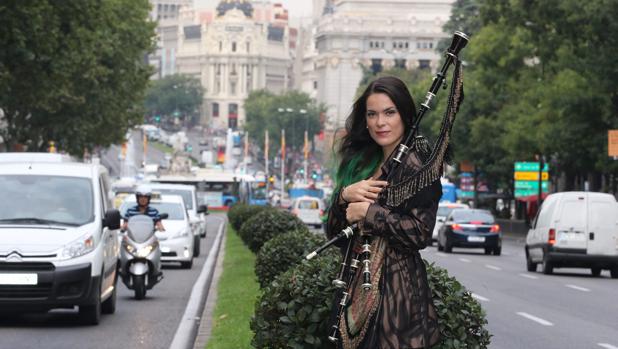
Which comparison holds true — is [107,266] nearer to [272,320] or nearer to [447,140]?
[272,320]

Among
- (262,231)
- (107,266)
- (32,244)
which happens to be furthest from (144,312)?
(262,231)

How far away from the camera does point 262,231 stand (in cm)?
3186

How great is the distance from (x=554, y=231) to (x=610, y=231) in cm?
109

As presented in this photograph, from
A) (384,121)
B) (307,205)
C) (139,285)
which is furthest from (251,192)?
(384,121)

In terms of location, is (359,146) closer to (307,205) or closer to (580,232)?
(580,232)

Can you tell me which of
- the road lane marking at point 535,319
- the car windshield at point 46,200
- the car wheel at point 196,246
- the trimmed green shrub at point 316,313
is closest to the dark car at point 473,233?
the car wheel at point 196,246

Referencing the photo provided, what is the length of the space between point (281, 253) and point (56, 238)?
9.02 ft

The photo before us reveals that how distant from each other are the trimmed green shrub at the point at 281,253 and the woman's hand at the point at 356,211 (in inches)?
469

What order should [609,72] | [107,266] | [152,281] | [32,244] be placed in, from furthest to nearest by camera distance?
[609,72]
[152,281]
[107,266]
[32,244]

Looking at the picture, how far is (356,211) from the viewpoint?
6992 mm

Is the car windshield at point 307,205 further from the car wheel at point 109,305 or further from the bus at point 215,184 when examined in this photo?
the car wheel at point 109,305

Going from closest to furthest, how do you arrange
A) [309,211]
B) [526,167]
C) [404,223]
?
[404,223]
[526,167]
[309,211]

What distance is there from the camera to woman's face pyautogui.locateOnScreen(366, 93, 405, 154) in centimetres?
710

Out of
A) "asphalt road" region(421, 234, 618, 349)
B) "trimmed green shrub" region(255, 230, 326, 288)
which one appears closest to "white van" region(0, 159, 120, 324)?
"trimmed green shrub" region(255, 230, 326, 288)
